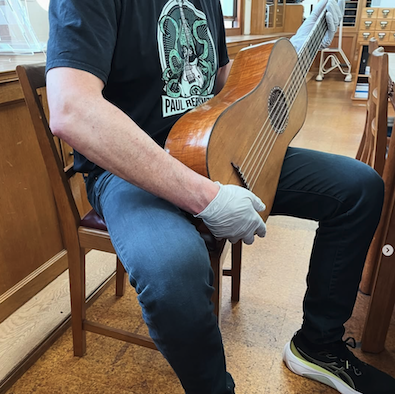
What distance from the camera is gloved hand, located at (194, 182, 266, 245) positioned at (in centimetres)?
71

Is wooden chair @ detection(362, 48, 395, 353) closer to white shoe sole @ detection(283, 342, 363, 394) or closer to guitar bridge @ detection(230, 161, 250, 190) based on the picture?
white shoe sole @ detection(283, 342, 363, 394)

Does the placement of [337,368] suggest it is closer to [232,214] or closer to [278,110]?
[232,214]

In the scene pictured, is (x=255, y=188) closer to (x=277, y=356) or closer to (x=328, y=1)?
(x=277, y=356)

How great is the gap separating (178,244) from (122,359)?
64cm

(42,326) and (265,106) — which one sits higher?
(265,106)

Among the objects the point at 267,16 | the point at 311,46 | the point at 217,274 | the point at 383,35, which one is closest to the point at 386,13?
the point at 383,35

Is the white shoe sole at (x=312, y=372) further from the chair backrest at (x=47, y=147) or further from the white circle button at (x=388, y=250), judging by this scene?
the chair backrest at (x=47, y=147)

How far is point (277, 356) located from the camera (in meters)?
1.12

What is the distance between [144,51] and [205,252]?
0.46 meters

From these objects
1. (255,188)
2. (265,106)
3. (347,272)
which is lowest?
(347,272)

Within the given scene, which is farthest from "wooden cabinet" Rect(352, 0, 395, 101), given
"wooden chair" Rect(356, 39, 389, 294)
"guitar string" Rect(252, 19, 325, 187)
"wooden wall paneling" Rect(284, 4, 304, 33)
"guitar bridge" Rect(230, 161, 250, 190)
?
"guitar bridge" Rect(230, 161, 250, 190)

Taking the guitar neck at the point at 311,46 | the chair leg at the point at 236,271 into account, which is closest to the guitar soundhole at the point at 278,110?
the guitar neck at the point at 311,46

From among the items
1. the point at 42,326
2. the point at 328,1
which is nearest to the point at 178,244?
the point at 42,326

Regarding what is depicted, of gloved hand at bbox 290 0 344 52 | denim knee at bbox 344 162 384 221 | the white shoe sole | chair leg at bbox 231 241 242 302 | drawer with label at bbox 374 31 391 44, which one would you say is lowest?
the white shoe sole
